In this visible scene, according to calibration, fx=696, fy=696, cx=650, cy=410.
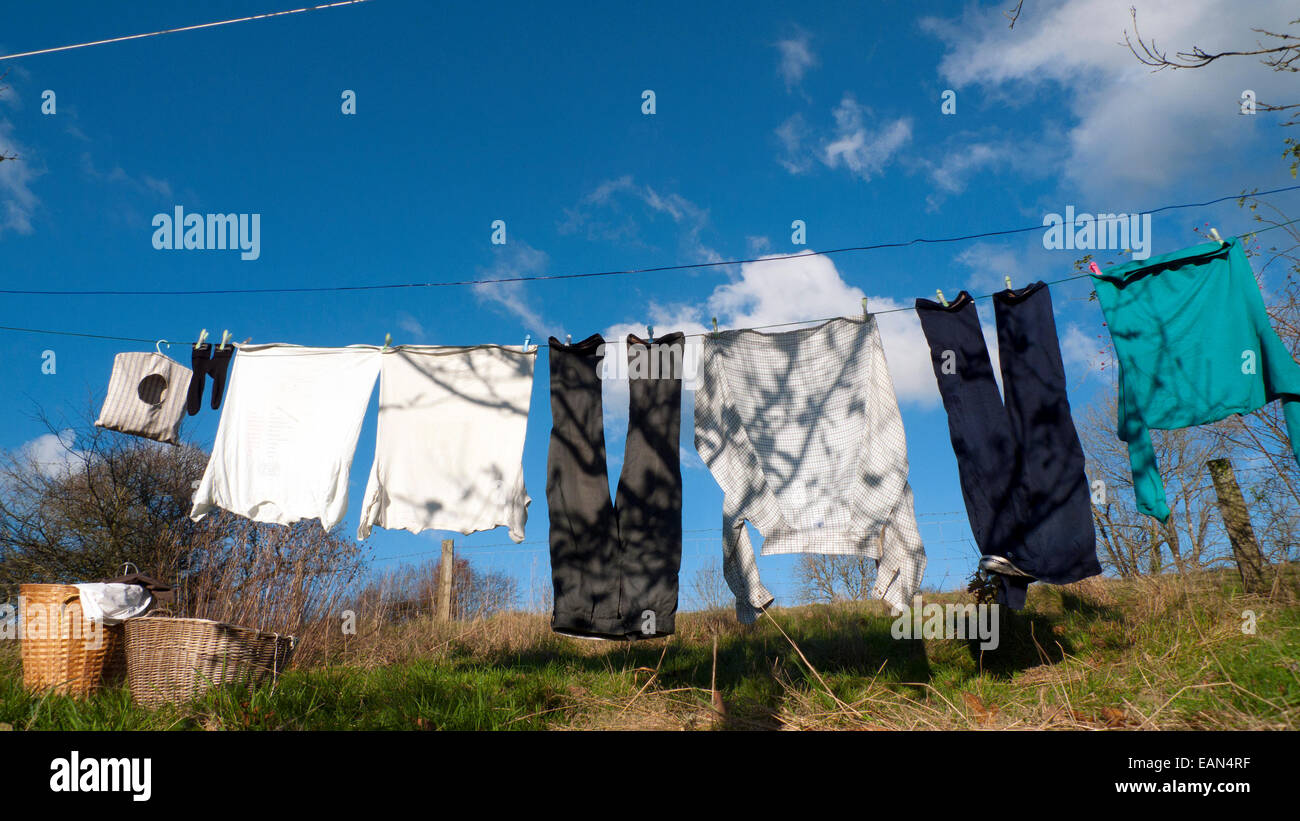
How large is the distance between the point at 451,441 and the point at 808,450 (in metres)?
2.55

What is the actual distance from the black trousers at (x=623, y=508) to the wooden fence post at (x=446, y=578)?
444 centimetres

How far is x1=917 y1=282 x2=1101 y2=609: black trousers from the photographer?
4086 mm

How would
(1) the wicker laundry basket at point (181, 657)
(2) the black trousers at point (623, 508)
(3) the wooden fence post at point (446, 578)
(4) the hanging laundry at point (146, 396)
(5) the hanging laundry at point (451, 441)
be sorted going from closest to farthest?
(2) the black trousers at point (623, 508)
(1) the wicker laundry basket at point (181, 657)
(5) the hanging laundry at point (451, 441)
(4) the hanging laundry at point (146, 396)
(3) the wooden fence post at point (446, 578)

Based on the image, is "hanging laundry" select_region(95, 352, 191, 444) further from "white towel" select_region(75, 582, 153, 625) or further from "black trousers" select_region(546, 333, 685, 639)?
"black trousers" select_region(546, 333, 685, 639)

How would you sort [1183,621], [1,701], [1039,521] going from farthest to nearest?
[1183,621], [1,701], [1039,521]

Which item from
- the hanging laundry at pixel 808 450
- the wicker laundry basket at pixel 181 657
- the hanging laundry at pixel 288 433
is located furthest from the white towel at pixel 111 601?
the hanging laundry at pixel 808 450

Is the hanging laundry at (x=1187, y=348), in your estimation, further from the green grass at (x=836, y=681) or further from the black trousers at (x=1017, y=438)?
the green grass at (x=836, y=681)

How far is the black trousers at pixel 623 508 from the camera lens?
439 centimetres

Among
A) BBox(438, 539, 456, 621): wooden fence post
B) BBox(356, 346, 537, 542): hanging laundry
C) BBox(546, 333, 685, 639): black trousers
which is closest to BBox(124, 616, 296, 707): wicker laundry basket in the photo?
BBox(356, 346, 537, 542): hanging laundry

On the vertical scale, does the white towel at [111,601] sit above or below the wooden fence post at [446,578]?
above
